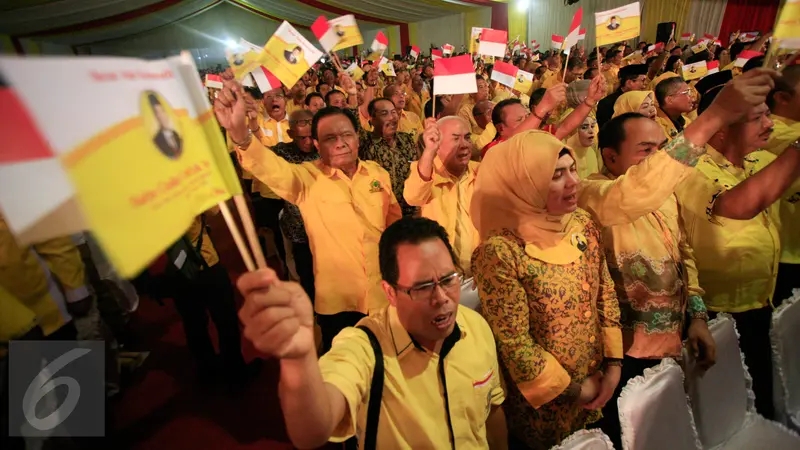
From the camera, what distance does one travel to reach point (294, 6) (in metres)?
20.8

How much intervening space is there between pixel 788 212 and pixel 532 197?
83.8 inches

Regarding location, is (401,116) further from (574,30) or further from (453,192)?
(453,192)

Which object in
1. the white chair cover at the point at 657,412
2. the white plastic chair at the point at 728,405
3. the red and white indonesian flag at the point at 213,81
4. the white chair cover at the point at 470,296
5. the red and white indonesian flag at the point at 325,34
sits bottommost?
the white plastic chair at the point at 728,405

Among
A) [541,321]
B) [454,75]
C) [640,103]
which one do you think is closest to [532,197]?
[541,321]

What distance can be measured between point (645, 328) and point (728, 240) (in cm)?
75

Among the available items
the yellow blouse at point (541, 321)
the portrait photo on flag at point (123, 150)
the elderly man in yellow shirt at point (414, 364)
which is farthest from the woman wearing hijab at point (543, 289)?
the portrait photo on flag at point (123, 150)

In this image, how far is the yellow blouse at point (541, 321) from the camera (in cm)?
149

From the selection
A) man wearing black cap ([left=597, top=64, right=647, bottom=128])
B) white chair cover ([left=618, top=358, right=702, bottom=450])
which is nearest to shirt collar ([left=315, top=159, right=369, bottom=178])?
white chair cover ([left=618, top=358, right=702, bottom=450])

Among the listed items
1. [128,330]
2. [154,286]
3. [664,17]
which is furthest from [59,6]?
[664,17]

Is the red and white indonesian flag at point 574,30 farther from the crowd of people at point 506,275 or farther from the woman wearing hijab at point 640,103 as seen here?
the crowd of people at point 506,275

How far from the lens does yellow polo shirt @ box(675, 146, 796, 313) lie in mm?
2023

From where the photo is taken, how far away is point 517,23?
20.7m

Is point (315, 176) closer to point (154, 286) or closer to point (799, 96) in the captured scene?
point (154, 286)

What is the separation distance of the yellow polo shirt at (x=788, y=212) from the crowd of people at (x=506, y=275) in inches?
0.4
